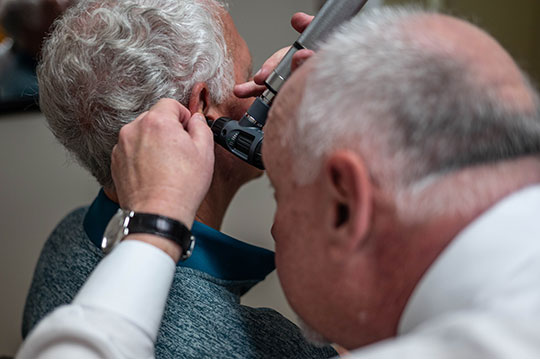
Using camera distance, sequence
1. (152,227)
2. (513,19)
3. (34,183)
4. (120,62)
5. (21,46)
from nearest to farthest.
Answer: (152,227), (120,62), (21,46), (34,183), (513,19)

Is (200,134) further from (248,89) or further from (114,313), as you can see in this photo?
(114,313)

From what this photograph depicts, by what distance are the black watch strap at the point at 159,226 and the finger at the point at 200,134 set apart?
151 millimetres

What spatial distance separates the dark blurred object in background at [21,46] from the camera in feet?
5.67

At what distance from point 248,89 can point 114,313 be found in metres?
0.56

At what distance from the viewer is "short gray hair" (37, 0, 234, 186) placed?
99cm

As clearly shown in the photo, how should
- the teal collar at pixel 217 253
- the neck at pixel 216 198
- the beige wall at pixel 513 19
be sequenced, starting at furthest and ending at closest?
the beige wall at pixel 513 19, the neck at pixel 216 198, the teal collar at pixel 217 253

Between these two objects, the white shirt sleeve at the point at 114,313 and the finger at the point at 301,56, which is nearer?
the white shirt sleeve at the point at 114,313

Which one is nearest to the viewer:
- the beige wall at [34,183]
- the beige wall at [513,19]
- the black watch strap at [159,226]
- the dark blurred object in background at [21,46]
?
the black watch strap at [159,226]

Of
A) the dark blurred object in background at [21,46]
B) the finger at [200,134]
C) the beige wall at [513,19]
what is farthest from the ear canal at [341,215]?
the beige wall at [513,19]

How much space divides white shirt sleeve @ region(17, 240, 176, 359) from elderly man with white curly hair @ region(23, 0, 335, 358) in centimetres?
21

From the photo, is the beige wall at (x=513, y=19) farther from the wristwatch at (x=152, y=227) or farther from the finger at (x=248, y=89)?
the wristwatch at (x=152, y=227)

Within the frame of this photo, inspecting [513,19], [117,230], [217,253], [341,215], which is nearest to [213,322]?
[217,253]

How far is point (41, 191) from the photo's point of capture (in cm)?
204

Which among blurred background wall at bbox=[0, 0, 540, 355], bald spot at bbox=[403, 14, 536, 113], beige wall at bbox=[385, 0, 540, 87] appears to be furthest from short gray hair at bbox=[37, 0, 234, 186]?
beige wall at bbox=[385, 0, 540, 87]
